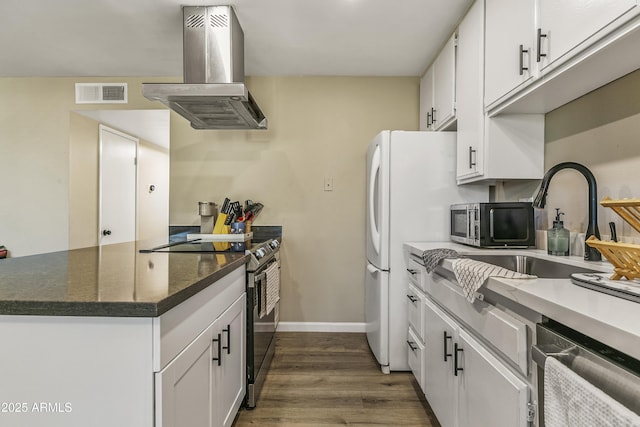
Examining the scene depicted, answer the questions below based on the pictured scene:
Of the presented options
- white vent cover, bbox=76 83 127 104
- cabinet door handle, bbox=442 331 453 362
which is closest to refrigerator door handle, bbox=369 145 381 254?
cabinet door handle, bbox=442 331 453 362

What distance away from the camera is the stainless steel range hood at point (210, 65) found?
1929 mm

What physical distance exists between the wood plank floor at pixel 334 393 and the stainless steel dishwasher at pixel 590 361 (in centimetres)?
116

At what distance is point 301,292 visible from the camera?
310 centimetres

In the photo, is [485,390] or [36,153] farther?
[36,153]

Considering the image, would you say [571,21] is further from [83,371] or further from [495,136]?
[83,371]

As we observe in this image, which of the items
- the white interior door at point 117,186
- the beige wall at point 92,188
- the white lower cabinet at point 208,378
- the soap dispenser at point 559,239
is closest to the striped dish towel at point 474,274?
the soap dispenser at point 559,239

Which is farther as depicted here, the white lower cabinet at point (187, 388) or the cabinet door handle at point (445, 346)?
the cabinet door handle at point (445, 346)

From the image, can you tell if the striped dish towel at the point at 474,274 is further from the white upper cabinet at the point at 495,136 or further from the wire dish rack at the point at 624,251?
the white upper cabinet at the point at 495,136

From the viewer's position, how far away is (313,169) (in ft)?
10.2

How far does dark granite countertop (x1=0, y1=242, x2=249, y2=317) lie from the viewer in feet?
2.68

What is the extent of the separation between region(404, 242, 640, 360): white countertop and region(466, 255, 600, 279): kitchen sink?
46 centimetres

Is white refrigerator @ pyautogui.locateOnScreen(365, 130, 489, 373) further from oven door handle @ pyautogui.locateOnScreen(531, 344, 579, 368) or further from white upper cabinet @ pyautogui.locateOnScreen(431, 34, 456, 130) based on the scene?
oven door handle @ pyautogui.locateOnScreen(531, 344, 579, 368)

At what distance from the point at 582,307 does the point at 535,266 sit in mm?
1002

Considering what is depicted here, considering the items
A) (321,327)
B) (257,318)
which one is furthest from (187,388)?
(321,327)
